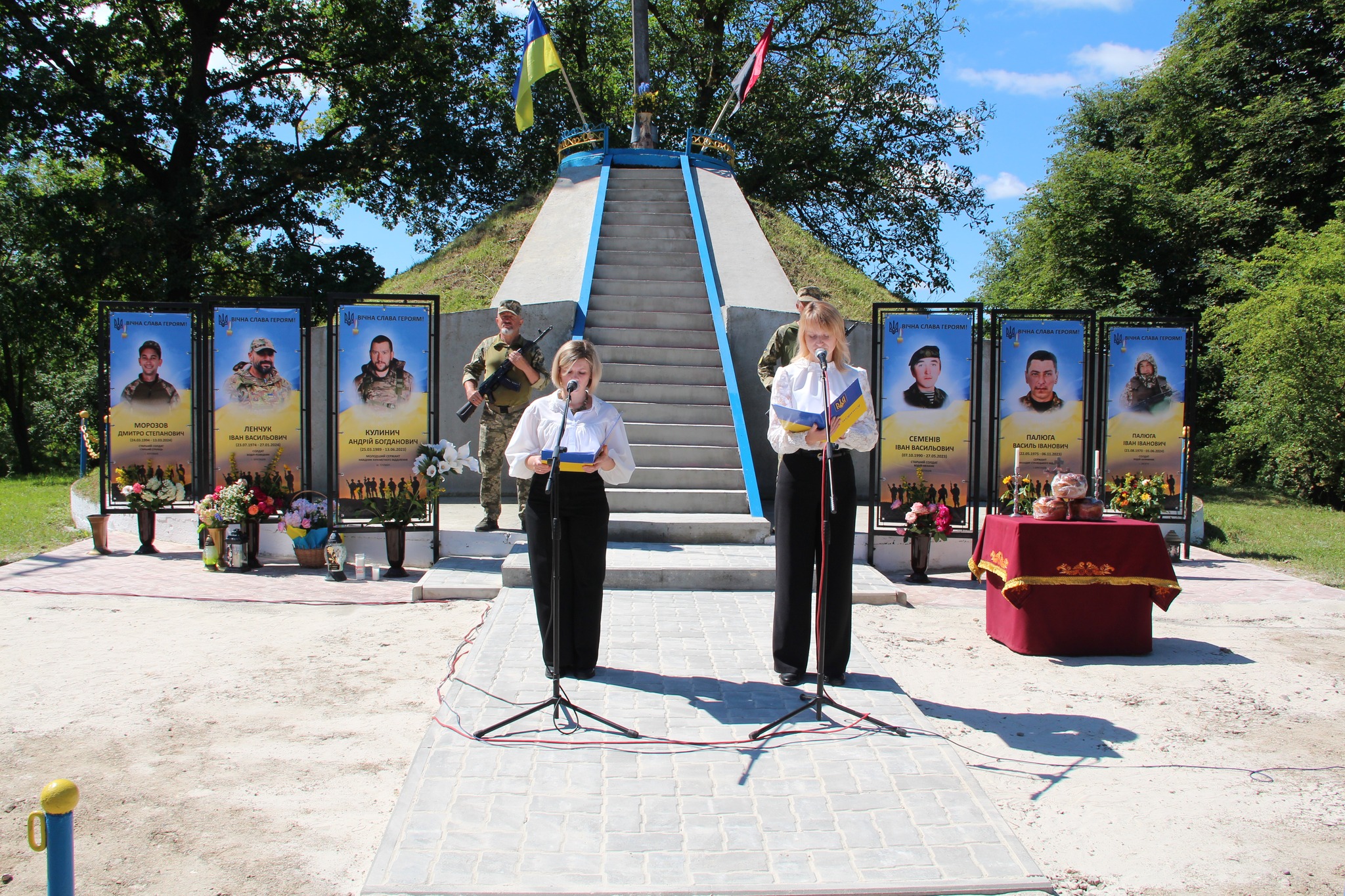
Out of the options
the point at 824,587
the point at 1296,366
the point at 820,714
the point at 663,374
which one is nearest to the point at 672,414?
the point at 663,374

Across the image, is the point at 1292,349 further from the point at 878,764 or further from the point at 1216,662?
the point at 878,764

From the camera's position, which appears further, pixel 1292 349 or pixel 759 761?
pixel 1292 349

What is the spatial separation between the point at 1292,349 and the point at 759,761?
1679 centimetres

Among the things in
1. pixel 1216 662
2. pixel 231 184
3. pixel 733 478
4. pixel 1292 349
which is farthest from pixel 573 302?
pixel 231 184

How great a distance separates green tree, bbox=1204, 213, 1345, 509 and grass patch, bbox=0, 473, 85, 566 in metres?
19.3

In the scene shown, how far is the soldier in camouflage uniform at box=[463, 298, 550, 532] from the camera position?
8.65 metres

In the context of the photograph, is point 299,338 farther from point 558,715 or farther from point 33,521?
point 33,521

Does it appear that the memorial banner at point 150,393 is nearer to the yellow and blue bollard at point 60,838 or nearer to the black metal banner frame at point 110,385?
the black metal banner frame at point 110,385

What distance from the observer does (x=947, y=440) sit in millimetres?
9273

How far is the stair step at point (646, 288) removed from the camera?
13.2 metres

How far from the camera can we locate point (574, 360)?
194 inches

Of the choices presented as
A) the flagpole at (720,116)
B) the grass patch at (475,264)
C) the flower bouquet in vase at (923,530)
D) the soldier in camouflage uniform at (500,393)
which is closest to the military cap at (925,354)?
the flower bouquet in vase at (923,530)

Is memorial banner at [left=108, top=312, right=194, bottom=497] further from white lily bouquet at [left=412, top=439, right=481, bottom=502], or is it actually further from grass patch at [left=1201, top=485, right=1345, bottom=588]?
grass patch at [left=1201, top=485, right=1345, bottom=588]

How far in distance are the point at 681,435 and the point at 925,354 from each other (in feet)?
9.42
